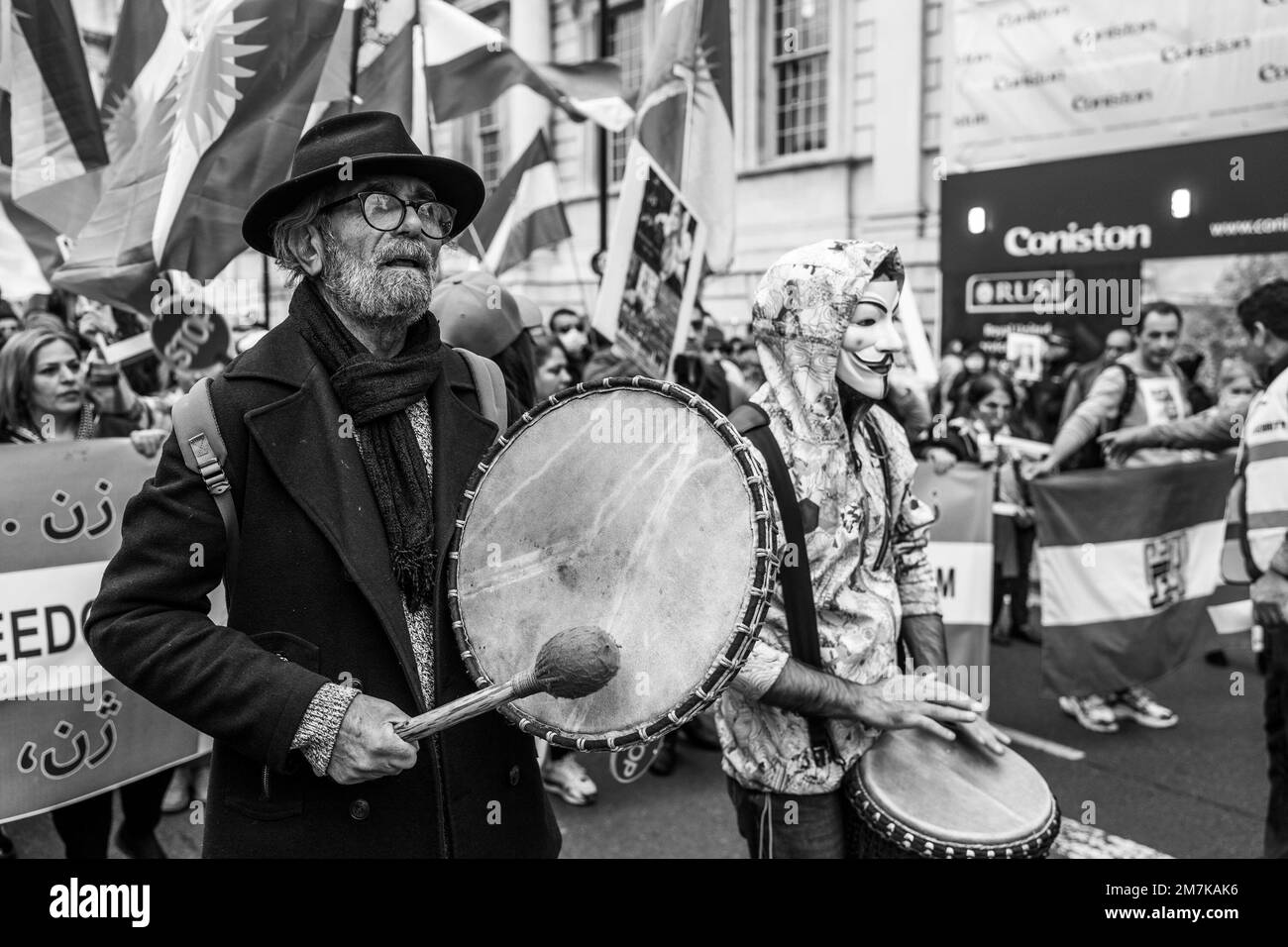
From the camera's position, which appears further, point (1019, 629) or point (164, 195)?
point (1019, 629)

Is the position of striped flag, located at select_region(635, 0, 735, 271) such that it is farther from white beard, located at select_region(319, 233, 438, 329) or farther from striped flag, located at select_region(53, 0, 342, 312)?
white beard, located at select_region(319, 233, 438, 329)

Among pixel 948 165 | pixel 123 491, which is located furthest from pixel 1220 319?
pixel 123 491

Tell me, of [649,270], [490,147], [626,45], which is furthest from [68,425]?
[490,147]

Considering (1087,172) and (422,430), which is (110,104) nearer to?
(422,430)

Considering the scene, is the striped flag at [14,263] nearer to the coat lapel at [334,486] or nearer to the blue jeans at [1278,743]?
the coat lapel at [334,486]

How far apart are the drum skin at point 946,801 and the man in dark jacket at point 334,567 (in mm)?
742

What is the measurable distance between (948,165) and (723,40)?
739 cm

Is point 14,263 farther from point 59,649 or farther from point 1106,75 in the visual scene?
point 1106,75

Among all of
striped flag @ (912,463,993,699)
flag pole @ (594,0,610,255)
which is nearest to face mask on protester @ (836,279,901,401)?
striped flag @ (912,463,993,699)

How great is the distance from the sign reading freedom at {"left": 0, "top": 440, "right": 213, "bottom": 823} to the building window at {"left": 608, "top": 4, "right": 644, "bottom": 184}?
47.3ft

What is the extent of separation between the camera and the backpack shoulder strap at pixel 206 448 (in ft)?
5.51

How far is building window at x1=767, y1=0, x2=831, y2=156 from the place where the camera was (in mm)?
14320

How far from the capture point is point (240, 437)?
1.73 meters
